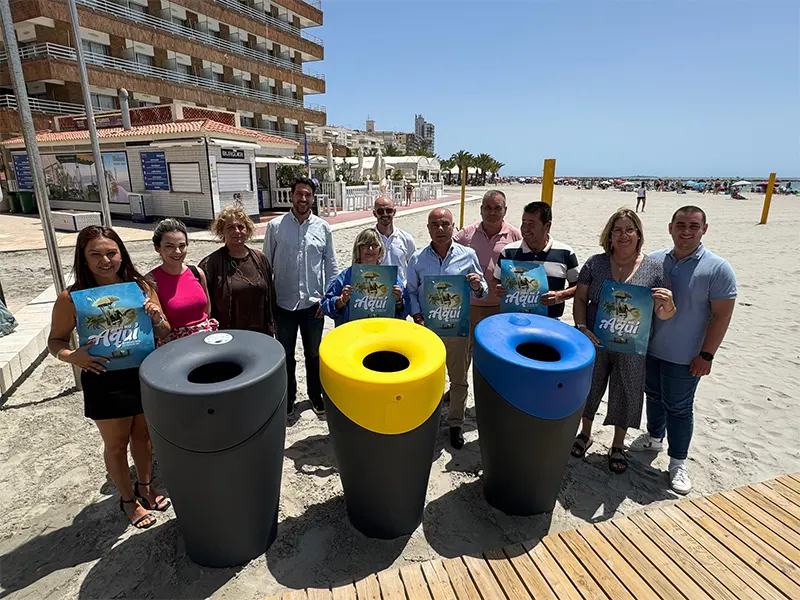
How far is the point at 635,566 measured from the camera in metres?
2.26

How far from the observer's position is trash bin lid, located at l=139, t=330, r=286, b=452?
6.95ft

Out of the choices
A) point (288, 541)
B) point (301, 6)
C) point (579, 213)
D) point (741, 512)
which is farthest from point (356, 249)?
point (301, 6)

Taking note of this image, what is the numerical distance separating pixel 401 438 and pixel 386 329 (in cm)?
66

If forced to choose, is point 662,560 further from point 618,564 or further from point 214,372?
point 214,372

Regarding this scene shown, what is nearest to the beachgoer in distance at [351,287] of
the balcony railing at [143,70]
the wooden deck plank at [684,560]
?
the wooden deck plank at [684,560]

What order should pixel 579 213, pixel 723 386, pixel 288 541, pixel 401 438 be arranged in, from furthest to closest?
pixel 579 213 → pixel 723 386 → pixel 288 541 → pixel 401 438

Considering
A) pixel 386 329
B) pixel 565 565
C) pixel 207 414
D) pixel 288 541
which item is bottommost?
pixel 288 541

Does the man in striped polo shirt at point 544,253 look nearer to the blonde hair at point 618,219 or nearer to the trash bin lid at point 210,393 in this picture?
the blonde hair at point 618,219

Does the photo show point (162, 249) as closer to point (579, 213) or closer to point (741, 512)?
point (741, 512)

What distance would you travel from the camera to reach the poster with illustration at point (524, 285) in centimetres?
327

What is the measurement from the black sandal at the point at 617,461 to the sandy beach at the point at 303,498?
51 millimetres

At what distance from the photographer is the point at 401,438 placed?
246cm

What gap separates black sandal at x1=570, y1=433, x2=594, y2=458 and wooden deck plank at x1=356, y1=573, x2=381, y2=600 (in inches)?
80.9

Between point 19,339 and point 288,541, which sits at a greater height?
point 19,339
